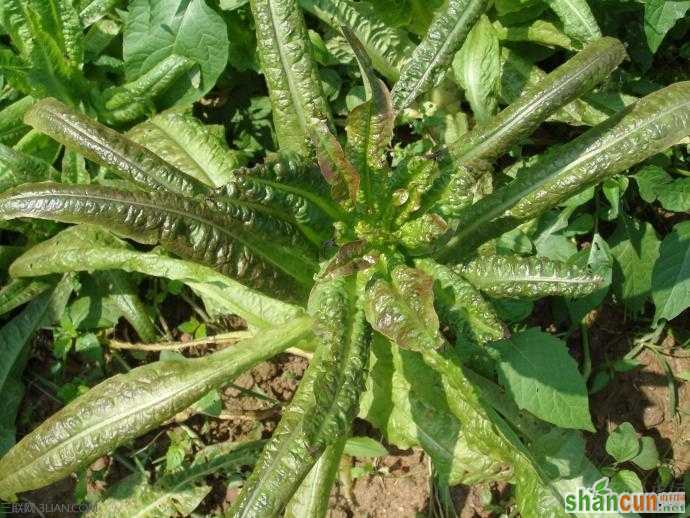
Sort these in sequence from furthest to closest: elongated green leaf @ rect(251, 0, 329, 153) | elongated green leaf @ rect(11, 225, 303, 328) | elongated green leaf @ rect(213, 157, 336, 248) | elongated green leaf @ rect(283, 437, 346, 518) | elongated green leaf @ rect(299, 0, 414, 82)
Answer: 1. elongated green leaf @ rect(299, 0, 414, 82)
2. elongated green leaf @ rect(11, 225, 303, 328)
3. elongated green leaf @ rect(283, 437, 346, 518)
4. elongated green leaf @ rect(251, 0, 329, 153)
5. elongated green leaf @ rect(213, 157, 336, 248)

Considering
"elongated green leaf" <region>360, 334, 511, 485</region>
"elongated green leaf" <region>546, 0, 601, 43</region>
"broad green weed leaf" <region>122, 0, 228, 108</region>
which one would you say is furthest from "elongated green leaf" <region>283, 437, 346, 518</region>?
"elongated green leaf" <region>546, 0, 601, 43</region>

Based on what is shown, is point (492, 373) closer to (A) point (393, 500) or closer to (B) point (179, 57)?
(A) point (393, 500)

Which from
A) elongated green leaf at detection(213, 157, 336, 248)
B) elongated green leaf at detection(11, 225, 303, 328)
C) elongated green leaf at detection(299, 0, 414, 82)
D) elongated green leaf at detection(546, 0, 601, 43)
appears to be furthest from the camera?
elongated green leaf at detection(299, 0, 414, 82)

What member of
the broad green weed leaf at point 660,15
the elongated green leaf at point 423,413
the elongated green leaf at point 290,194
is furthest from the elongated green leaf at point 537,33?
the elongated green leaf at point 423,413

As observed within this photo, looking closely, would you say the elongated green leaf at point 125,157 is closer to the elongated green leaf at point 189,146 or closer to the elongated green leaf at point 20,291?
the elongated green leaf at point 189,146

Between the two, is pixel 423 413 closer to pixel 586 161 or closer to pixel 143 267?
pixel 586 161

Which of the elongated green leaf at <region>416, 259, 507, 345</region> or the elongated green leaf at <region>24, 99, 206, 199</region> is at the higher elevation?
the elongated green leaf at <region>24, 99, 206, 199</region>

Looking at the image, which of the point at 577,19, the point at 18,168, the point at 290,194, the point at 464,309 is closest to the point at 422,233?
the point at 464,309

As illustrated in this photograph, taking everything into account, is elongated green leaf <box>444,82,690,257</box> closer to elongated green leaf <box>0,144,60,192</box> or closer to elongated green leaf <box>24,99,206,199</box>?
elongated green leaf <box>24,99,206,199</box>
